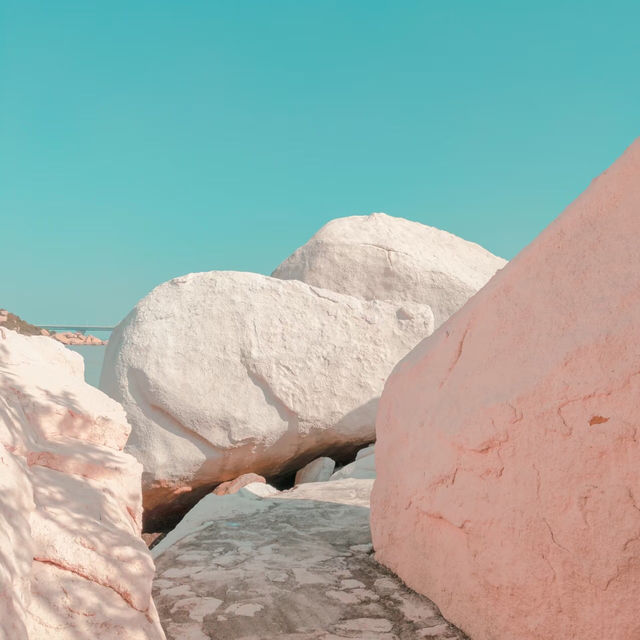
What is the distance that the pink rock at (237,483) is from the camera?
6.90 m

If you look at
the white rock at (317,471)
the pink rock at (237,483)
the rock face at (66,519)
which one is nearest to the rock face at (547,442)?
the rock face at (66,519)

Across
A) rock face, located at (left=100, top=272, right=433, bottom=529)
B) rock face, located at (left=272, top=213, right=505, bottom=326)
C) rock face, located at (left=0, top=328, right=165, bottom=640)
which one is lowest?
rock face, located at (left=0, top=328, right=165, bottom=640)

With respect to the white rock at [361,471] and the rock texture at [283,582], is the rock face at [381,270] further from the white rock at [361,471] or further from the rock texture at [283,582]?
the rock texture at [283,582]

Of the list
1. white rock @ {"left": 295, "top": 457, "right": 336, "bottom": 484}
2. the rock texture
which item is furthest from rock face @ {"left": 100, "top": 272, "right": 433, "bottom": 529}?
the rock texture

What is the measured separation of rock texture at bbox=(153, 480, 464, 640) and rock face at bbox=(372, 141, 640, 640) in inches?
10.3

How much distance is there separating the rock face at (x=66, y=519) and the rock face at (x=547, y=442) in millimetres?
1392

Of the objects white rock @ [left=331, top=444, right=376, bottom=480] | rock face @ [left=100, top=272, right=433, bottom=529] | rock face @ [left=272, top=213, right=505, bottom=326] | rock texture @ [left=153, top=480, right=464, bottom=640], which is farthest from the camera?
rock face @ [left=272, top=213, right=505, bottom=326]

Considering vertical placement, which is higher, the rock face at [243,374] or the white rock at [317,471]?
the rock face at [243,374]

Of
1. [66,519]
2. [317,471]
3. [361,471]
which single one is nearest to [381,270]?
[317,471]

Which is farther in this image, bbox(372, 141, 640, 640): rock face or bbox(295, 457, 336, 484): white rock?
bbox(295, 457, 336, 484): white rock

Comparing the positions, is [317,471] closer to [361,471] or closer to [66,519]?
[361,471]

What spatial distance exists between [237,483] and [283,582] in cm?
340

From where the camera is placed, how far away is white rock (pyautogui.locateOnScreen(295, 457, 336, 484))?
7332 millimetres

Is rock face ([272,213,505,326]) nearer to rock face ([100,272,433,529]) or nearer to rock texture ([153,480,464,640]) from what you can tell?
rock face ([100,272,433,529])
